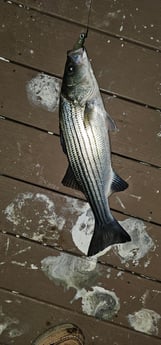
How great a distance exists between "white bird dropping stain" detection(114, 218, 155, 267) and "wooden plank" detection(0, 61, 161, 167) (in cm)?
38

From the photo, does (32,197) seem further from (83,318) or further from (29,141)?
(83,318)

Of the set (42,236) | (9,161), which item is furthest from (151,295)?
(9,161)

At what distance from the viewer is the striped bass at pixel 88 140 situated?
1.84 meters

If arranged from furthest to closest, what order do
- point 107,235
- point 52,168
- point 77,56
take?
point 52,168 < point 107,235 < point 77,56

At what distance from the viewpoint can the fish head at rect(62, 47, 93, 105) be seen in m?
1.82

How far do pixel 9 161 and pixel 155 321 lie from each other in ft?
4.36

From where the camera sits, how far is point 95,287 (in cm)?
249

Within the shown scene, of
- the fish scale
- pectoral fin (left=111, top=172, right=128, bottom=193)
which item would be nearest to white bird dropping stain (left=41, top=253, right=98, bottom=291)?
the fish scale

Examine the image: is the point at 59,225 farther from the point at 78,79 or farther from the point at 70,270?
the point at 78,79

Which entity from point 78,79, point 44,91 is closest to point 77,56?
point 78,79

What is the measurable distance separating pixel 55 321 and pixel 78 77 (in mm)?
1545

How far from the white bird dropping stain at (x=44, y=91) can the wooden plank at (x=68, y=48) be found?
0.05 m

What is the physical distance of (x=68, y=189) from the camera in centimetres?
238

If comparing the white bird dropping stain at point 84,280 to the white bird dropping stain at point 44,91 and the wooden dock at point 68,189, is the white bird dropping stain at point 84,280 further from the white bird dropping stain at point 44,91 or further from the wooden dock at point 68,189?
the white bird dropping stain at point 44,91
